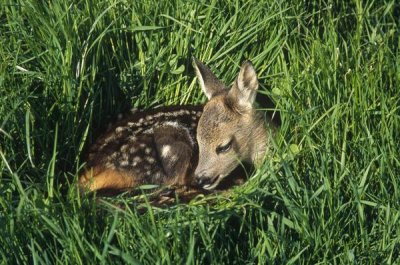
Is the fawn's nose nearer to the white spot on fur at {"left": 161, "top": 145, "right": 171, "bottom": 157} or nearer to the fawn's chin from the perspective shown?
the fawn's chin

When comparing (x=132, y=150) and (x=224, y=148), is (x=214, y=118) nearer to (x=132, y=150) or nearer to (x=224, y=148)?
(x=224, y=148)

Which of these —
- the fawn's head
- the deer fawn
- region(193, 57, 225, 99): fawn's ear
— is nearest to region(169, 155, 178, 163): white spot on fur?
the deer fawn

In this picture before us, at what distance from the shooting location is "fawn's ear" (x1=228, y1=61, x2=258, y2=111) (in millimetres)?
5332

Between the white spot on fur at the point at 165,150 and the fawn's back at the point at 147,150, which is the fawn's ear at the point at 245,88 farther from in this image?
the white spot on fur at the point at 165,150

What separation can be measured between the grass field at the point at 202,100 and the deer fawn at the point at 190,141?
0.17 meters

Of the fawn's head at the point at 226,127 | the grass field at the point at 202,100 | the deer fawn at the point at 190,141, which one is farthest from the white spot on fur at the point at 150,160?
the grass field at the point at 202,100

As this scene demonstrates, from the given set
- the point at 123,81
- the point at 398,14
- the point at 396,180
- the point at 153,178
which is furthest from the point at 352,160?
the point at 398,14

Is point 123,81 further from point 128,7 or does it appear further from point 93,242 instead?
point 93,242

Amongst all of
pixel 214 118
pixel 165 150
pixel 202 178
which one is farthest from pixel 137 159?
pixel 214 118

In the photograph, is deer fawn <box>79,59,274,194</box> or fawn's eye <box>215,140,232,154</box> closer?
deer fawn <box>79,59,274,194</box>

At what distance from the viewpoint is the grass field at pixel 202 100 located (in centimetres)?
406

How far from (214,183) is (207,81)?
0.58m

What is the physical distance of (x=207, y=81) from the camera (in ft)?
18.2

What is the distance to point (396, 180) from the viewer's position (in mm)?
4469
